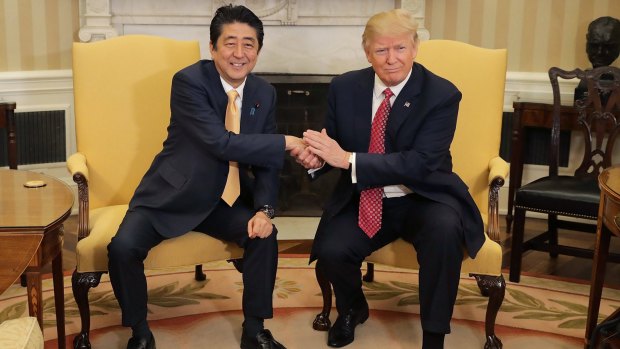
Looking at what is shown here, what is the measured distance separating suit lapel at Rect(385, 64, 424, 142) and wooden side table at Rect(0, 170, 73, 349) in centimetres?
119

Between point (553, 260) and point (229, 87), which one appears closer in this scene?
point (229, 87)

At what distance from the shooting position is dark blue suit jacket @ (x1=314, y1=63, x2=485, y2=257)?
3180 millimetres

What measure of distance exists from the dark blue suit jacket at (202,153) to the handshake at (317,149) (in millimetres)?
59

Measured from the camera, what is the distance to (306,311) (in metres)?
3.70

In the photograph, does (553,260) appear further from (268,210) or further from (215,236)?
(215,236)

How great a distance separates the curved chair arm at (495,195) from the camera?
130 inches

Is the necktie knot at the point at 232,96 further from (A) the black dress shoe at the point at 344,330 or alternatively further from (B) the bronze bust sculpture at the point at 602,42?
(B) the bronze bust sculpture at the point at 602,42

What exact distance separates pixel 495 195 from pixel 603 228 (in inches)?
17.3

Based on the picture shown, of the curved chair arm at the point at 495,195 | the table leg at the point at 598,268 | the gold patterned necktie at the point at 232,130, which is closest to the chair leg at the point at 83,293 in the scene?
the gold patterned necktie at the point at 232,130

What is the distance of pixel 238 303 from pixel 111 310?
542 millimetres

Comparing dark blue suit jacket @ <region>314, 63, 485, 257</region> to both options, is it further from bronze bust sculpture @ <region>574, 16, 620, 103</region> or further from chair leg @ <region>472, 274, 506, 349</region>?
bronze bust sculpture @ <region>574, 16, 620, 103</region>

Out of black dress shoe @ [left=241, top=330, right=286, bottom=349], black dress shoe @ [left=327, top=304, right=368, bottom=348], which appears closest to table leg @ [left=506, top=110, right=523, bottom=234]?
black dress shoe @ [left=327, top=304, right=368, bottom=348]

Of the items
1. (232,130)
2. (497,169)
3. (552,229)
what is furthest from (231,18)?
(552,229)

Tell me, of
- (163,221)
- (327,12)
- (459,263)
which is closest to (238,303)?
(163,221)
